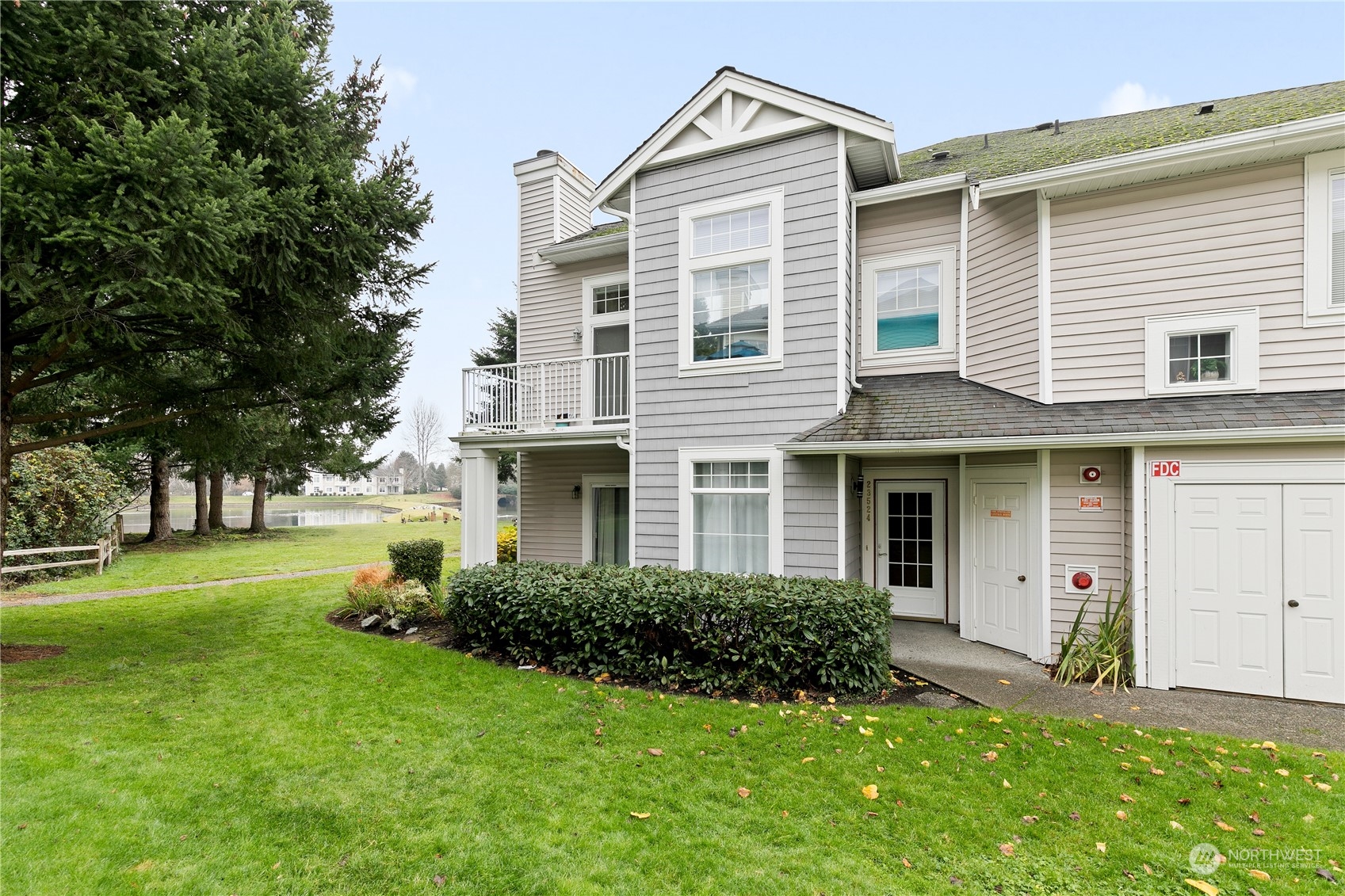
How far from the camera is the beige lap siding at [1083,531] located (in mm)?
6457

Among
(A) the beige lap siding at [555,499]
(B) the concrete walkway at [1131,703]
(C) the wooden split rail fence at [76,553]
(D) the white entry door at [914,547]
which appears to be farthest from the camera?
(C) the wooden split rail fence at [76,553]

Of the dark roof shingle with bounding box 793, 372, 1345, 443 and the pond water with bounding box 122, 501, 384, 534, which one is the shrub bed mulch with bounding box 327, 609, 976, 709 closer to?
the dark roof shingle with bounding box 793, 372, 1345, 443

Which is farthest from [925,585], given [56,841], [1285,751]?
[56,841]

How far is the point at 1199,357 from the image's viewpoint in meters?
6.47

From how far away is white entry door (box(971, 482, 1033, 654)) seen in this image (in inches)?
274

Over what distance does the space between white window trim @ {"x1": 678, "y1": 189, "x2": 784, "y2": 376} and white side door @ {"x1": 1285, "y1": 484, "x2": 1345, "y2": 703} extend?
5409 millimetres

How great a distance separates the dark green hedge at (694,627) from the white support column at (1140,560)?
2625 mm

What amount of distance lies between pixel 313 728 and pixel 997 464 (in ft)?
26.2

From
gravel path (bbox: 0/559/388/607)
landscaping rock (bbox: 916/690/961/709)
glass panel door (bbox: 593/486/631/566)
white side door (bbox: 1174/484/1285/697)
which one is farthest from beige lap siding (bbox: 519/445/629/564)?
white side door (bbox: 1174/484/1285/697)

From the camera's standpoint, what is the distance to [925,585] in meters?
8.62

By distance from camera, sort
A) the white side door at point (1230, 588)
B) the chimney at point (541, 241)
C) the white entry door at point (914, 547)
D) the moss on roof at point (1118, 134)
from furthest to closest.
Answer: the chimney at point (541, 241) < the white entry door at point (914, 547) < the moss on roof at point (1118, 134) < the white side door at point (1230, 588)

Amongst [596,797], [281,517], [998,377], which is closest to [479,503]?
[596,797]

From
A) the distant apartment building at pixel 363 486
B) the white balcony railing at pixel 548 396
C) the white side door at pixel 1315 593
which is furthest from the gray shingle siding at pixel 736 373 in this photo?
the distant apartment building at pixel 363 486

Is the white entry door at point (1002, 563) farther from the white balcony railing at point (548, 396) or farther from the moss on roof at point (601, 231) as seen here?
the moss on roof at point (601, 231)
